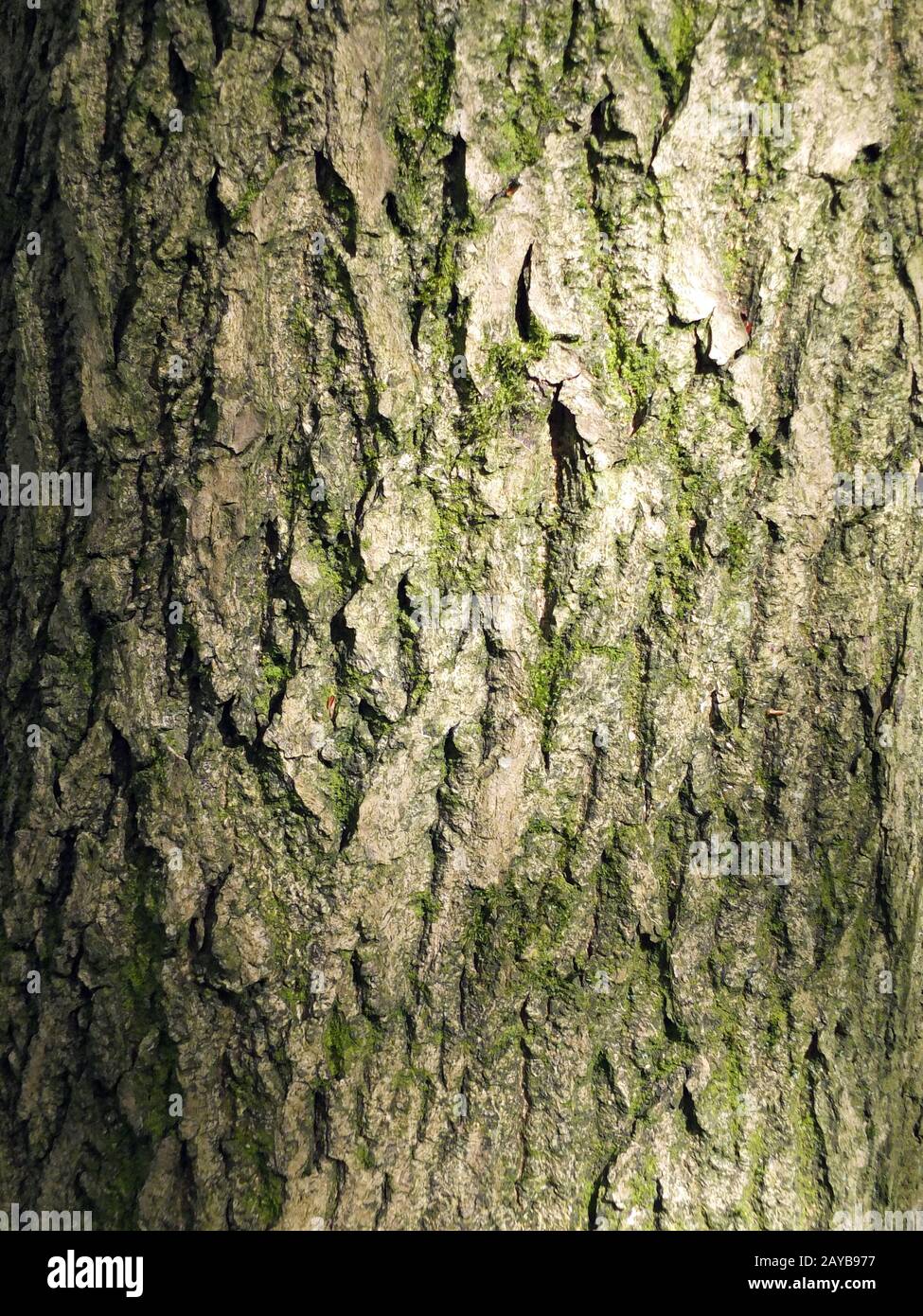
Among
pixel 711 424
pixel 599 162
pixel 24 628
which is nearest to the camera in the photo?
pixel 599 162

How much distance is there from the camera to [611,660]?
68.3 inches

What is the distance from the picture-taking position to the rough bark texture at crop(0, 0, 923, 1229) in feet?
5.18

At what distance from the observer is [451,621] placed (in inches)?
66.4

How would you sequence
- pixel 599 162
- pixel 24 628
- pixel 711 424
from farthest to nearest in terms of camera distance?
pixel 24 628, pixel 711 424, pixel 599 162

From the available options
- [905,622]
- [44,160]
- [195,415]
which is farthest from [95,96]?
[905,622]

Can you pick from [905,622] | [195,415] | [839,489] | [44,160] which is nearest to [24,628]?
[195,415]

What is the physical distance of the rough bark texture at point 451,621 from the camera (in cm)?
158

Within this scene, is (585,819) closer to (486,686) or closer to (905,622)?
(486,686)

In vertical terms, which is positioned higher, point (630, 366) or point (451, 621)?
point (630, 366)

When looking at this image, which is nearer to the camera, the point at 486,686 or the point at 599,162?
the point at 599,162

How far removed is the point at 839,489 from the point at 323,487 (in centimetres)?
93

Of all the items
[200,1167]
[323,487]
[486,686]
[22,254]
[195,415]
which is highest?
[22,254]

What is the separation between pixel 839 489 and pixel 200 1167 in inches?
66.4

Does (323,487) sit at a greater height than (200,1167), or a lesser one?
greater
